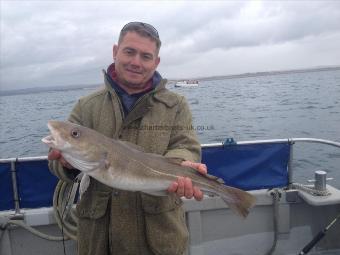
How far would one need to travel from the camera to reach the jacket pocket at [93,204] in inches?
140

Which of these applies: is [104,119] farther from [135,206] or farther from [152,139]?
[135,206]

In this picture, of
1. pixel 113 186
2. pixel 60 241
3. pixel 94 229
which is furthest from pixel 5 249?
pixel 113 186

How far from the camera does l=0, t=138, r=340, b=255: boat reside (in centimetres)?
566

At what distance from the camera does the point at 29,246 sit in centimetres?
577

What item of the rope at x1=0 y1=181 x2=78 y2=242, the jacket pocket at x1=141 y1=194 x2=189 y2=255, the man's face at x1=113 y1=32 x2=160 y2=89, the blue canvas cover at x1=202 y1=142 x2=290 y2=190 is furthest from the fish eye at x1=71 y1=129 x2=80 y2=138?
the blue canvas cover at x1=202 y1=142 x2=290 y2=190

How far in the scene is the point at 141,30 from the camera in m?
3.73

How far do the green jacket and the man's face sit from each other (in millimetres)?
187

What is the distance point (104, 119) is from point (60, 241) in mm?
2907

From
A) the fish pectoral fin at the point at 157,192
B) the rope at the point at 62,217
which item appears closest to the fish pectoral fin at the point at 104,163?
the fish pectoral fin at the point at 157,192

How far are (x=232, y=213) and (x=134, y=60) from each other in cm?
348

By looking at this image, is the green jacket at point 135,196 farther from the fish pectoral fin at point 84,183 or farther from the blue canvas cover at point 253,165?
the blue canvas cover at point 253,165

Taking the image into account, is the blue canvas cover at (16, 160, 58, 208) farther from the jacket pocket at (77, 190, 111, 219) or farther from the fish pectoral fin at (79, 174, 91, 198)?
the fish pectoral fin at (79, 174, 91, 198)

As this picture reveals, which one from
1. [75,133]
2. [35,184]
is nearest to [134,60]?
[75,133]

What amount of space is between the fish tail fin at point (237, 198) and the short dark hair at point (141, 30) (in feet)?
5.67
